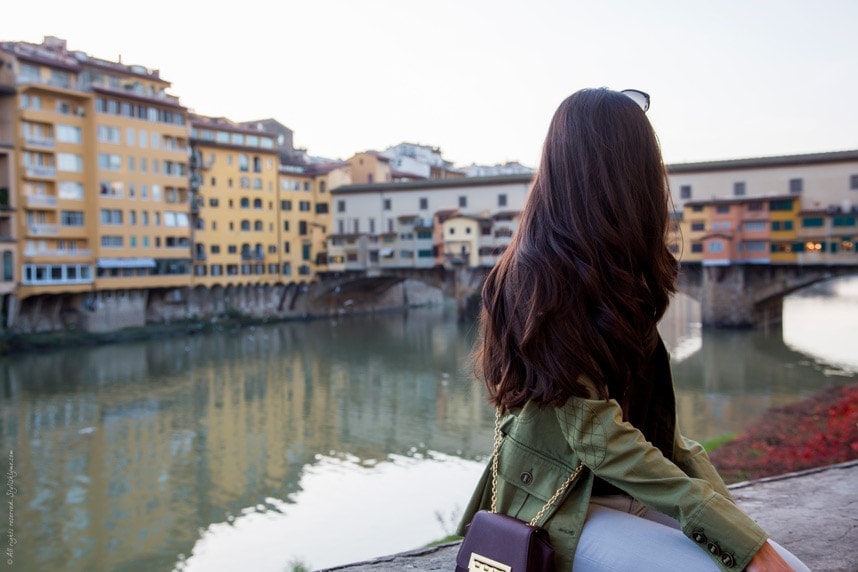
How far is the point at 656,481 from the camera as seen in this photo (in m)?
1.31

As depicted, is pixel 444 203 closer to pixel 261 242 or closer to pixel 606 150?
pixel 261 242

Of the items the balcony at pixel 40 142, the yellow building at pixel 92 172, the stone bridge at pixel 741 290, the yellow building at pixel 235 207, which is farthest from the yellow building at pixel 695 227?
the balcony at pixel 40 142

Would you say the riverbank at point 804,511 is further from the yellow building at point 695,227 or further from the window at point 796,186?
the window at point 796,186

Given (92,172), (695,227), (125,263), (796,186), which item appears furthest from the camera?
(695,227)

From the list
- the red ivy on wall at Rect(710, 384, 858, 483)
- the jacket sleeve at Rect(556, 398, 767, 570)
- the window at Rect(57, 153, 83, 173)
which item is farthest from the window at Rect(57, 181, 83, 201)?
the jacket sleeve at Rect(556, 398, 767, 570)

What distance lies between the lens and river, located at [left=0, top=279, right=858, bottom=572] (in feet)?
26.7

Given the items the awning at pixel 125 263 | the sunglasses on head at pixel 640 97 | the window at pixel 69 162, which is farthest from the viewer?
the awning at pixel 125 263

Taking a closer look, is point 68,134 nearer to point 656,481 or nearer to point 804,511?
point 804,511

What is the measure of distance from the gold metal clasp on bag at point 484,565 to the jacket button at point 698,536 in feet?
1.00

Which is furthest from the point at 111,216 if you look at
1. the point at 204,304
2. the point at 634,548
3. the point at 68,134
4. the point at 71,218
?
the point at 634,548

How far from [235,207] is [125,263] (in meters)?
6.35

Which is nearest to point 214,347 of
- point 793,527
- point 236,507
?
point 236,507

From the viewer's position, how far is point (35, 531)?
27.9ft

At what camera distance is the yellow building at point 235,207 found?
3203cm
